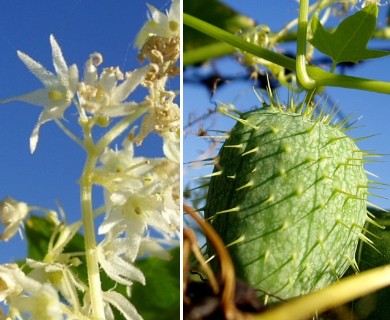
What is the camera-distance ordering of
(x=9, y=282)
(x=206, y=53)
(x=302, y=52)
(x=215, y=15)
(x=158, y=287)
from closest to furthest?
(x=9, y=282), (x=302, y=52), (x=158, y=287), (x=206, y=53), (x=215, y=15)

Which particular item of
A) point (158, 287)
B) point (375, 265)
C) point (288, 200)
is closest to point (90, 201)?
point (288, 200)

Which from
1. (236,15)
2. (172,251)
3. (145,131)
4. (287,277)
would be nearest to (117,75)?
(145,131)

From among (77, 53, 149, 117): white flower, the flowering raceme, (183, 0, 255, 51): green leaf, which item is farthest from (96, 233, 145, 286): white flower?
(183, 0, 255, 51): green leaf

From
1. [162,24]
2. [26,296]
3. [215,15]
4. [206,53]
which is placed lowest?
[26,296]

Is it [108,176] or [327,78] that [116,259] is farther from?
[327,78]

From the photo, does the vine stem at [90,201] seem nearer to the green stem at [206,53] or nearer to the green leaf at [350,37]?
the green leaf at [350,37]

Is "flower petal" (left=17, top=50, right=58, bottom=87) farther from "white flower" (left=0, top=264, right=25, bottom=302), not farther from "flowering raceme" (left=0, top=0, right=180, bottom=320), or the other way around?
"white flower" (left=0, top=264, right=25, bottom=302)

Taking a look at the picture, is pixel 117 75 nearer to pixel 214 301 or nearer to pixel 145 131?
pixel 145 131

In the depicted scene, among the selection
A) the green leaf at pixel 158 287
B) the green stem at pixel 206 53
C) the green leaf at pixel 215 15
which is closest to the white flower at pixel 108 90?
the green leaf at pixel 158 287
